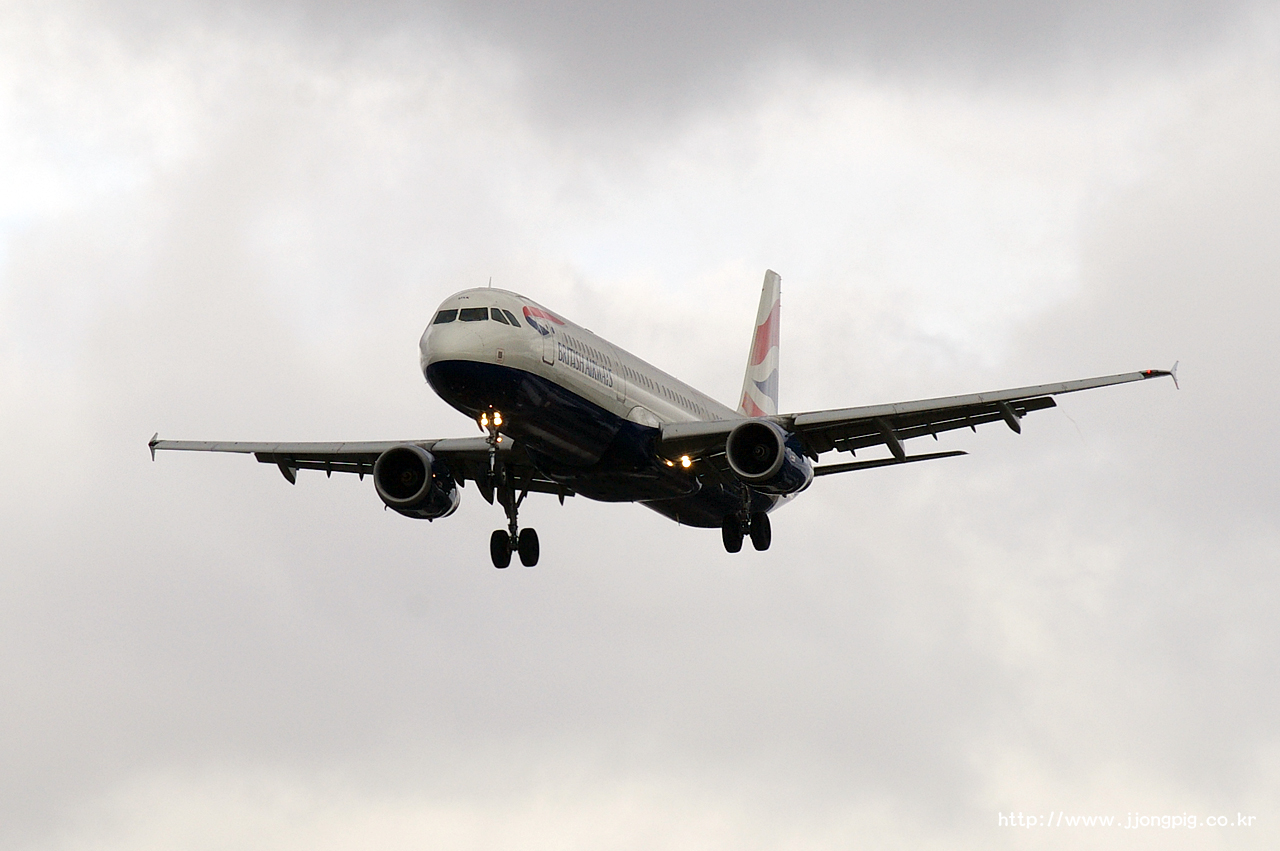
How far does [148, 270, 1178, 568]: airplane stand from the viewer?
1457 inches

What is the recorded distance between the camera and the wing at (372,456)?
142 ft

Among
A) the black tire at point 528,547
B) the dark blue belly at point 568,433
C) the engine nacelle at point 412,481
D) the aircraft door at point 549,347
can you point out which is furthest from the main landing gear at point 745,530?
the aircraft door at point 549,347

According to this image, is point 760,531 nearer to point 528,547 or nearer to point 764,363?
point 528,547

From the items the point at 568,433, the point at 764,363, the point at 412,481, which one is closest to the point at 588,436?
the point at 568,433

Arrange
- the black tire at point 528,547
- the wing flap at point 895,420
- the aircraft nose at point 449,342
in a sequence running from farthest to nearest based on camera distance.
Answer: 1. the black tire at point 528,547
2. the wing flap at point 895,420
3. the aircraft nose at point 449,342

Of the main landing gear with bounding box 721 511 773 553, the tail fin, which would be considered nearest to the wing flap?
the main landing gear with bounding box 721 511 773 553

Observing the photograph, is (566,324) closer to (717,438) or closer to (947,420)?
(717,438)

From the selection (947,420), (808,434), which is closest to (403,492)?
(808,434)

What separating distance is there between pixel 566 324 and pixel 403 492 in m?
6.92

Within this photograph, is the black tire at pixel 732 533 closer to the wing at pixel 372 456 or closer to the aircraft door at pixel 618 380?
the wing at pixel 372 456

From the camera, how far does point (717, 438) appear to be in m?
40.8

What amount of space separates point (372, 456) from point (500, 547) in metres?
4.78

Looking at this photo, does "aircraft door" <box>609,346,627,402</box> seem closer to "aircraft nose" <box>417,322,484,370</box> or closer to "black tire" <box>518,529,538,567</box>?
"aircraft nose" <box>417,322,484,370</box>

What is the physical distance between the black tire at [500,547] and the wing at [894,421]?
566cm
